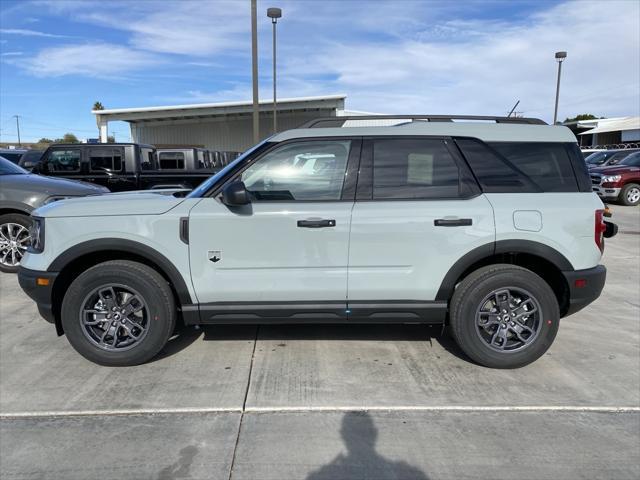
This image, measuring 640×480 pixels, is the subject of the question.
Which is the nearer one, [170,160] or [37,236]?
[37,236]

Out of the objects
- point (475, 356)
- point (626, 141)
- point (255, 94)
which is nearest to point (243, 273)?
point (475, 356)

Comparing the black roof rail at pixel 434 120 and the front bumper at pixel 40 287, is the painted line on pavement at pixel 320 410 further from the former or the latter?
the black roof rail at pixel 434 120

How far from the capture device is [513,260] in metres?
4.05

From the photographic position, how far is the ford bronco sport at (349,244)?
12.2 ft

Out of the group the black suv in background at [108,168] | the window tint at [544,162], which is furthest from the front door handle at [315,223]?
the black suv in background at [108,168]

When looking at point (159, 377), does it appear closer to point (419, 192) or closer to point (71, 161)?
point (419, 192)

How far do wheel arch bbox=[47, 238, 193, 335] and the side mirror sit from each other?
2.27 feet

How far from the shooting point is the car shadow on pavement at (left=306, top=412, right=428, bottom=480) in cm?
267

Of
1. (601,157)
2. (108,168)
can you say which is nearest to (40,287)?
(108,168)

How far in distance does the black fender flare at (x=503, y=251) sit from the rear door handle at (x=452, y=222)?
0.21 metres

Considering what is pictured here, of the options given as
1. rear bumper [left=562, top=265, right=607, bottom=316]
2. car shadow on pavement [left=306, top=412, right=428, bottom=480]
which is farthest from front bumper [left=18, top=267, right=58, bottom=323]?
rear bumper [left=562, top=265, right=607, bottom=316]

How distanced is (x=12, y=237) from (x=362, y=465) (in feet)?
20.2

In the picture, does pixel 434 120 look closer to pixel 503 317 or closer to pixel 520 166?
pixel 520 166

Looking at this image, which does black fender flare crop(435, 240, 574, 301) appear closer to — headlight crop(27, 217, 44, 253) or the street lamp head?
headlight crop(27, 217, 44, 253)
